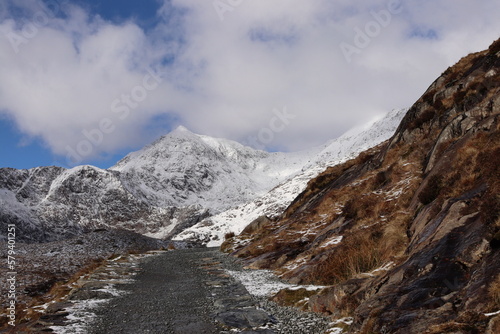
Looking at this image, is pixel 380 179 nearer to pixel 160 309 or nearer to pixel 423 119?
pixel 423 119

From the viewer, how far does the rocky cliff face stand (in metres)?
8.00

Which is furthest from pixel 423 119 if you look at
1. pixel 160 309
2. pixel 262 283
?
pixel 160 309

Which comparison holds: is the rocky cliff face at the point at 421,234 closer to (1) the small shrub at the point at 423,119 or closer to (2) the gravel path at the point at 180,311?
(1) the small shrub at the point at 423,119

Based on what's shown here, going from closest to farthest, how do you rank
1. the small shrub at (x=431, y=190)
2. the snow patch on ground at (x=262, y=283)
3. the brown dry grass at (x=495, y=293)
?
1. the brown dry grass at (x=495, y=293)
2. the small shrub at (x=431, y=190)
3. the snow patch on ground at (x=262, y=283)

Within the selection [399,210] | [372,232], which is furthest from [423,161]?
[372,232]

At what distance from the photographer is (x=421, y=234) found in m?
12.6

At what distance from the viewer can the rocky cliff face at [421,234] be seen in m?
8.00

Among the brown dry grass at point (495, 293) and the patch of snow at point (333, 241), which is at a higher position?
the patch of snow at point (333, 241)

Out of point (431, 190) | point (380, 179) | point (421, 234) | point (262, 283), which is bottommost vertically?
point (421, 234)

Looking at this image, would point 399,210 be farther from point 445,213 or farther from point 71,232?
point 71,232

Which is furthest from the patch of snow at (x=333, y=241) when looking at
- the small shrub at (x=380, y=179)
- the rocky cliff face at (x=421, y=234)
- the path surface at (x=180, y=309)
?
the small shrub at (x=380, y=179)

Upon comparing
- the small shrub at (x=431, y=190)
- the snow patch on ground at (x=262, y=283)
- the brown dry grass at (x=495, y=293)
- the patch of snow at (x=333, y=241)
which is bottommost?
the brown dry grass at (x=495, y=293)

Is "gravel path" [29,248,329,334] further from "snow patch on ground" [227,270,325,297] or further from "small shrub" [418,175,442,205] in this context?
"small shrub" [418,175,442,205]

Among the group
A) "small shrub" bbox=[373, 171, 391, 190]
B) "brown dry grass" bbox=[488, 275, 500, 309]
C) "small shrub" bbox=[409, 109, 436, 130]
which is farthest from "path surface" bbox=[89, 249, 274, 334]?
"small shrub" bbox=[409, 109, 436, 130]
